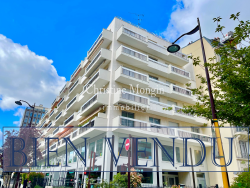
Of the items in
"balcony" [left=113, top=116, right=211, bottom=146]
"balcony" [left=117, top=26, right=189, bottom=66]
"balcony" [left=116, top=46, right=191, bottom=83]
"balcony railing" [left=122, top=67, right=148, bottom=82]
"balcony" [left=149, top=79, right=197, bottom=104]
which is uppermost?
"balcony" [left=117, top=26, right=189, bottom=66]

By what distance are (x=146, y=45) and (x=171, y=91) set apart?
6.74 meters

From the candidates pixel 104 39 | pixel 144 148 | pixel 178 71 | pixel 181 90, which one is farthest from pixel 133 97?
pixel 178 71

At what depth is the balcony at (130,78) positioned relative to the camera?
822 inches

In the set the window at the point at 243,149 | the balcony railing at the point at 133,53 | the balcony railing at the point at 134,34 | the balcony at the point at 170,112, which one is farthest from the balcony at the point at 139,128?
the balcony railing at the point at 134,34

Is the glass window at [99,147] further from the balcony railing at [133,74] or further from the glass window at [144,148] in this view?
the balcony railing at [133,74]

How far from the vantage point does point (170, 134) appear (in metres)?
20.8

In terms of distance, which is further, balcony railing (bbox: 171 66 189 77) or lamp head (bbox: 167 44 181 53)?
balcony railing (bbox: 171 66 189 77)

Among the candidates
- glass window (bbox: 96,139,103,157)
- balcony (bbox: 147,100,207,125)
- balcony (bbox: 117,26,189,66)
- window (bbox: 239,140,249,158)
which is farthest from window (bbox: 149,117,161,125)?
window (bbox: 239,140,249,158)

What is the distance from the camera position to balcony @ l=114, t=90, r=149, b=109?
767 inches

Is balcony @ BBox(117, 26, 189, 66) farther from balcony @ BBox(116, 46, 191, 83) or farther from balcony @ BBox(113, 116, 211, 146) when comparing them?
balcony @ BBox(113, 116, 211, 146)

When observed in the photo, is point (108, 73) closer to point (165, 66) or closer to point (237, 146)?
point (165, 66)

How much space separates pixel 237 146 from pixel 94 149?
16.1 meters

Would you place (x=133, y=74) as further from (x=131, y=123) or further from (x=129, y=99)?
(x=131, y=123)

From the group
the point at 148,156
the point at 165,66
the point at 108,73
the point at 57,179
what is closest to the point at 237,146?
the point at 148,156
